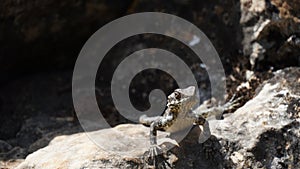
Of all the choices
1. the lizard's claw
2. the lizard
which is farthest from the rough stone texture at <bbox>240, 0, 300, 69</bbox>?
the lizard

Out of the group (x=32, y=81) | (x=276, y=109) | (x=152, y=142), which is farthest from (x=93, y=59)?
(x=276, y=109)

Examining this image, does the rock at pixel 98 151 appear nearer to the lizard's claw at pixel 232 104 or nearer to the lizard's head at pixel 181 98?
the lizard's head at pixel 181 98

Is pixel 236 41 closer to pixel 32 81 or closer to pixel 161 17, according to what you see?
pixel 161 17

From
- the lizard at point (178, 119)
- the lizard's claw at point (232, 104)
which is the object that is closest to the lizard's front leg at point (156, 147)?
the lizard at point (178, 119)

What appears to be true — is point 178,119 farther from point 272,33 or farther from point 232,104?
point 272,33

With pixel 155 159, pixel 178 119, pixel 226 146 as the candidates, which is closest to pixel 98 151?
pixel 155 159

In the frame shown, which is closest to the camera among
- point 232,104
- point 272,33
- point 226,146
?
point 226,146

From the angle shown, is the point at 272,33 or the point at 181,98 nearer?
the point at 181,98

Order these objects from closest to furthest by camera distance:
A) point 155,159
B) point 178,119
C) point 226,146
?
point 155,159, point 226,146, point 178,119

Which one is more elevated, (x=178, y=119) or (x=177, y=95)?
(x=177, y=95)
